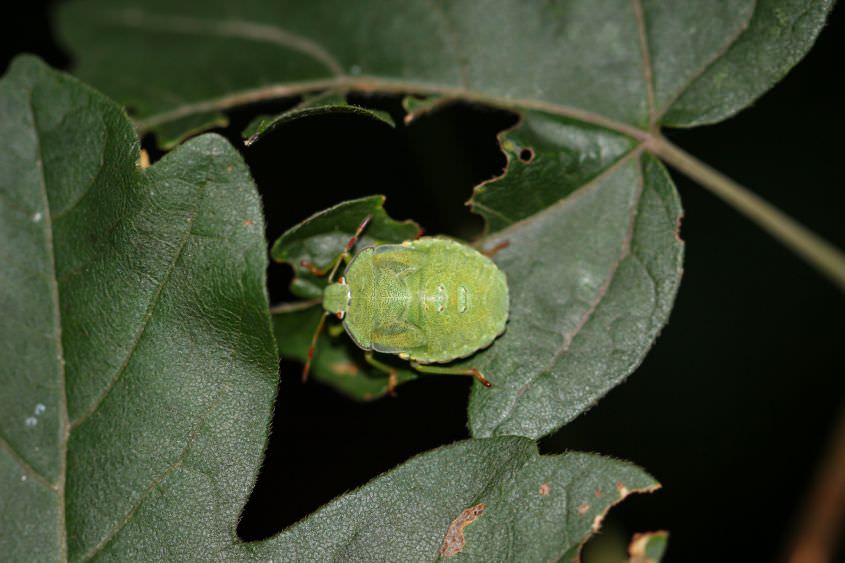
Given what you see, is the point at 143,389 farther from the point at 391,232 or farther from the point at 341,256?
Answer: the point at 391,232

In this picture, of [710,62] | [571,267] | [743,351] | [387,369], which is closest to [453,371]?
[387,369]

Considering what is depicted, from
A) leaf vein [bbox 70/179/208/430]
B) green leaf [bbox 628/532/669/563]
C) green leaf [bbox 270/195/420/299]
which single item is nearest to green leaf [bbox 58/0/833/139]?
green leaf [bbox 270/195/420/299]

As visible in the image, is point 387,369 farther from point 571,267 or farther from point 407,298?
point 571,267

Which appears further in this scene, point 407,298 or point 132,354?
point 407,298

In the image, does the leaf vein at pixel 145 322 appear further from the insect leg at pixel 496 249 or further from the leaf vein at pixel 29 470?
the insect leg at pixel 496 249

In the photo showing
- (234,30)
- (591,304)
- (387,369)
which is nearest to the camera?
(591,304)

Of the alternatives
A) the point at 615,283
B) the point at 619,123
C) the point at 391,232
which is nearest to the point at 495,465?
the point at 615,283

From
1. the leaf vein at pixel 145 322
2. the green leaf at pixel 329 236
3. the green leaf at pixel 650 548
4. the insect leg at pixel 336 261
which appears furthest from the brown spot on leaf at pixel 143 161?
the green leaf at pixel 650 548
